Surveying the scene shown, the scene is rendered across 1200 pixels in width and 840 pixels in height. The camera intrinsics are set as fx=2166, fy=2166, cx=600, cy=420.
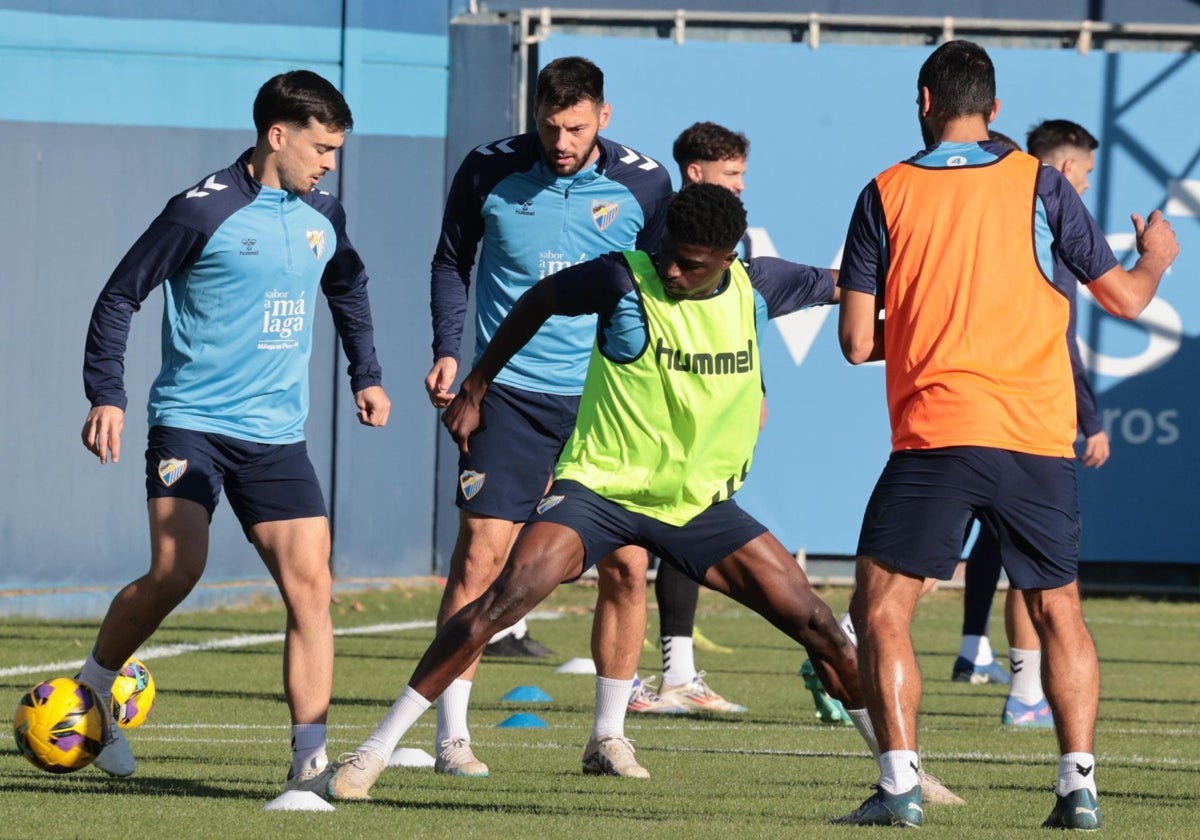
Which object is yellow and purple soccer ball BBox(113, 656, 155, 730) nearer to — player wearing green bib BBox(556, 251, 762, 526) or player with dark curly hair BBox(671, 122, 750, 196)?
player wearing green bib BBox(556, 251, 762, 526)

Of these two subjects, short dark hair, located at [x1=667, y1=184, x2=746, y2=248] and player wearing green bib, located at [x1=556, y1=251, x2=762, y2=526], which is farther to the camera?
player wearing green bib, located at [x1=556, y1=251, x2=762, y2=526]

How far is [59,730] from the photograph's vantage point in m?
6.82

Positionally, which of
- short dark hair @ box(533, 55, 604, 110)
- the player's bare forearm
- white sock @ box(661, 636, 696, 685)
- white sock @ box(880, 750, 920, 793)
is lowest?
white sock @ box(661, 636, 696, 685)


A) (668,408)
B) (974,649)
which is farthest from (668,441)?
(974,649)

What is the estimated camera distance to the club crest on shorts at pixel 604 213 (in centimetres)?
789

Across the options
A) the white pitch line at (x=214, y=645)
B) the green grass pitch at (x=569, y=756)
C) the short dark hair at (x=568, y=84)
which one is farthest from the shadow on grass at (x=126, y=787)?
the white pitch line at (x=214, y=645)

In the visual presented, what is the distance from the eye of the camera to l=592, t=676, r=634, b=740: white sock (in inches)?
294

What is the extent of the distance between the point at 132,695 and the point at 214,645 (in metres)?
4.50

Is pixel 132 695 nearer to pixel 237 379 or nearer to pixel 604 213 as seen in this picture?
pixel 237 379

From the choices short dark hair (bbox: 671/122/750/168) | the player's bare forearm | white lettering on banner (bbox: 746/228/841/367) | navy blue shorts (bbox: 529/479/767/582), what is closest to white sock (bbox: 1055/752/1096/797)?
navy blue shorts (bbox: 529/479/767/582)

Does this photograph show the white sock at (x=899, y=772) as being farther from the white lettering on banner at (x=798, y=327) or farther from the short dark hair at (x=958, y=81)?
the white lettering on banner at (x=798, y=327)

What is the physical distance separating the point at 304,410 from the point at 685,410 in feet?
4.77

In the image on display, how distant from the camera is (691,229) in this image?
20.6ft

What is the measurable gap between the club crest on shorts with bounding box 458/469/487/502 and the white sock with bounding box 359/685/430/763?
152 cm
